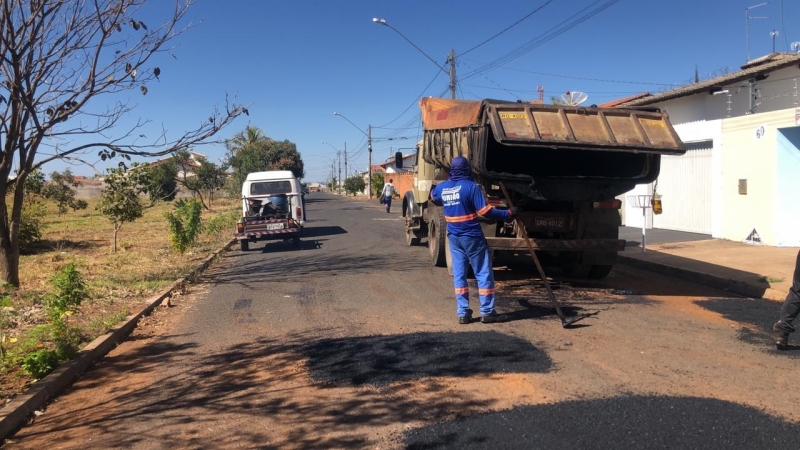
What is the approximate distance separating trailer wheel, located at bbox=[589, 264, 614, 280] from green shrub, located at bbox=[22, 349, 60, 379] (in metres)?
7.06

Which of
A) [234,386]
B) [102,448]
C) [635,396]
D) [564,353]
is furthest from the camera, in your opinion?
[564,353]

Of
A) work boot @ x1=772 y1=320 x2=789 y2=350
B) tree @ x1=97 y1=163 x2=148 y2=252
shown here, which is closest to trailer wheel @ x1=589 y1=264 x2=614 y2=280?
work boot @ x1=772 y1=320 x2=789 y2=350

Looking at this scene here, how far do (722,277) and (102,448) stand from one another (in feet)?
27.2

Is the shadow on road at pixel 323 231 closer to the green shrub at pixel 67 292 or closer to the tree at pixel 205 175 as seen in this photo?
the green shrub at pixel 67 292

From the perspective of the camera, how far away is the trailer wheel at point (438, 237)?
10.2 metres

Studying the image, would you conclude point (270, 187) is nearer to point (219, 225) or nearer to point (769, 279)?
point (219, 225)

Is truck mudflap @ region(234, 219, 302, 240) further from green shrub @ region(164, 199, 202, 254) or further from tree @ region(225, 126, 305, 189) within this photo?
tree @ region(225, 126, 305, 189)

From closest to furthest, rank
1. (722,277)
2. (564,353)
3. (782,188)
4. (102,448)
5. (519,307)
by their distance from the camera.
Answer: (102,448)
(564,353)
(519,307)
(722,277)
(782,188)

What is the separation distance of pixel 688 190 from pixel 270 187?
10.9 m

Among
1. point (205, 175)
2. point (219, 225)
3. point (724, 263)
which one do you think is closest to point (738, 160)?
point (724, 263)

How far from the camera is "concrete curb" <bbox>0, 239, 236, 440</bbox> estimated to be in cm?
437

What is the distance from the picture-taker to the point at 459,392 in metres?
4.55

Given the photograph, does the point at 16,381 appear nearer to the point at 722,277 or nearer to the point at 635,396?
the point at 635,396

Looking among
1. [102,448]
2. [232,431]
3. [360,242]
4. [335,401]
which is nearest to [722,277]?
[335,401]
